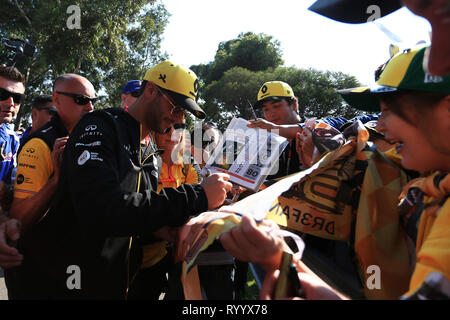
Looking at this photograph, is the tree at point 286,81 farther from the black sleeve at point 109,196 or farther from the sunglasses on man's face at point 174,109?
the black sleeve at point 109,196

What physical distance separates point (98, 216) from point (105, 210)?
0.17 ft

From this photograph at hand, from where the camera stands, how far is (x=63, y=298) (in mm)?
1842

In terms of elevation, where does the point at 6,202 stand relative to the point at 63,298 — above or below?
above

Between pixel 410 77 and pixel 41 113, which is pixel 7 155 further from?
pixel 410 77

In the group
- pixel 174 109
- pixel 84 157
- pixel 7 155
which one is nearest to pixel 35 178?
pixel 84 157

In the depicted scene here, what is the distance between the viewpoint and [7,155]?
3.51m

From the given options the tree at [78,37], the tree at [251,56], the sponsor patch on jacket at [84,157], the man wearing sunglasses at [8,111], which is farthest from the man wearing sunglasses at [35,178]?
the tree at [251,56]

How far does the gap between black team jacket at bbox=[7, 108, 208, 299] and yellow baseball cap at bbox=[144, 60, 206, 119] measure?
1.04 ft

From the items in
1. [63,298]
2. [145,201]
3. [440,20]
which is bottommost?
[63,298]

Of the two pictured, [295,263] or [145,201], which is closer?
[295,263]

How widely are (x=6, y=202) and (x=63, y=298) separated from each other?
81 centimetres

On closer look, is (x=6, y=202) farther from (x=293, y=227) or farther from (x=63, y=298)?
(x=293, y=227)

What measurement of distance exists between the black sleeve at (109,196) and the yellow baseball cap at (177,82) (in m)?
0.51

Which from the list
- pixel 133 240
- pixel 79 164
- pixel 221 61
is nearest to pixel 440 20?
pixel 79 164
